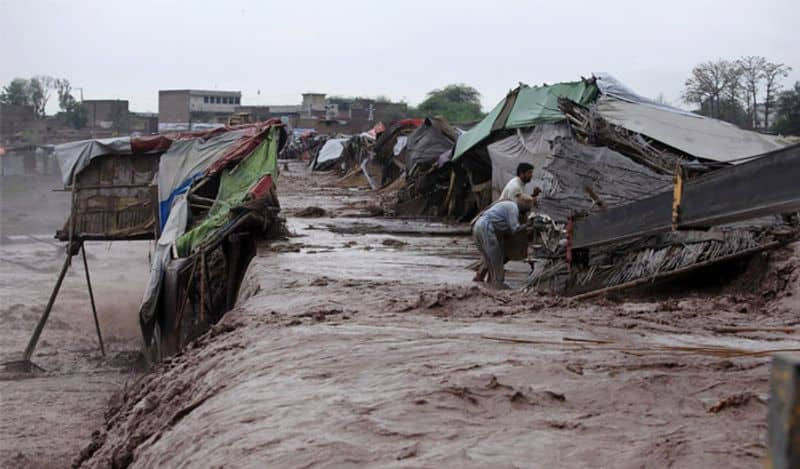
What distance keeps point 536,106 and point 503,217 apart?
6.60 metres

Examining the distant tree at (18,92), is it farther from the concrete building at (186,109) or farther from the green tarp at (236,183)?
the green tarp at (236,183)

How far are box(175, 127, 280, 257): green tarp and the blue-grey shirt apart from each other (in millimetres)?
3866

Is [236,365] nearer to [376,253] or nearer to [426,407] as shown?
[426,407]

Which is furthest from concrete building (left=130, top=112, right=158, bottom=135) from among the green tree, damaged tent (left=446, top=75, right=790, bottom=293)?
damaged tent (left=446, top=75, right=790, bottom=293)

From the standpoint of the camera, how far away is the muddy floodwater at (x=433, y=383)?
366cm

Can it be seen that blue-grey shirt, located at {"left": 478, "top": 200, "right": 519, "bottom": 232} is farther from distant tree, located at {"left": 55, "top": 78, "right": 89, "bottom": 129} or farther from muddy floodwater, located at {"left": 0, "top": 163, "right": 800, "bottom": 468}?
distant tree, located at {"left": 55, "top": 78, "right": 89, "bottom": 129}

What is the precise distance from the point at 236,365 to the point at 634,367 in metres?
2.64

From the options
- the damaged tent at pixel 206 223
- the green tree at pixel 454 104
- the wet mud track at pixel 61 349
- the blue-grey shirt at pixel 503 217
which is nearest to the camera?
the wet mud track at pixel 61 349

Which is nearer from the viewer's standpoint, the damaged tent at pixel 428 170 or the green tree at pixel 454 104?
the damaged tent at pixel 428 170

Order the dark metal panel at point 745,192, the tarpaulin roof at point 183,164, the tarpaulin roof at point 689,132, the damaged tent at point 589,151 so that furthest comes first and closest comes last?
the tarpaulin roof at point 183,164 → the tarpaulin roof at point 689,132 → the damaged tent at point 589,151 → the dark metal panel at point 745,192


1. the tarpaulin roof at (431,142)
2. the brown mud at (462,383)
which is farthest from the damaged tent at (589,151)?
the tarpaulin roof at (431,142)

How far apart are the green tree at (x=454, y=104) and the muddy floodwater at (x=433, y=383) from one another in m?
53.2

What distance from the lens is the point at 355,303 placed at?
311 inches

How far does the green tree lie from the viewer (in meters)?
68.1
